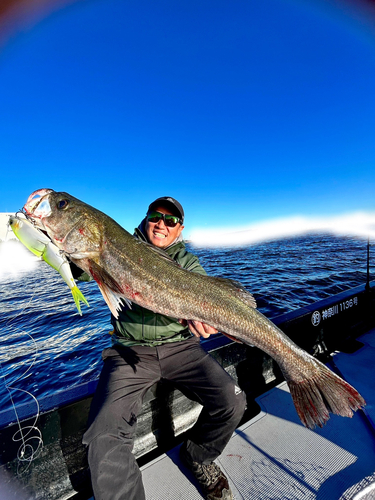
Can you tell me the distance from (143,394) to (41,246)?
7.05ft

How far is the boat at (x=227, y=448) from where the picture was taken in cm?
249

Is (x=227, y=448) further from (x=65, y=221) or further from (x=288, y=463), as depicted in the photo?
(x=65, y=221)

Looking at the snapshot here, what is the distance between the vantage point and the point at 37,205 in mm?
2926

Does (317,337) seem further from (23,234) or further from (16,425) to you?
(23,234)

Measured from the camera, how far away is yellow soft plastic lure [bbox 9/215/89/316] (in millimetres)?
2640

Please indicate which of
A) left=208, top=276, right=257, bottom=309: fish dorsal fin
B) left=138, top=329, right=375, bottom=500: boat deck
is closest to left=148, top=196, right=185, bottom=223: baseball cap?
left=208, top=276, right=257, bottom=309: fish dorsal fin

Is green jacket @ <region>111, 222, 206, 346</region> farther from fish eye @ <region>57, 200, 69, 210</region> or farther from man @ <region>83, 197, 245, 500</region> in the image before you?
fish eye @ <region>57, 200, 69, 210</region>

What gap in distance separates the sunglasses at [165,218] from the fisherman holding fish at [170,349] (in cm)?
90

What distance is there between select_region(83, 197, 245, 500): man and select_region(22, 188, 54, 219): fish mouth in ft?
5.33

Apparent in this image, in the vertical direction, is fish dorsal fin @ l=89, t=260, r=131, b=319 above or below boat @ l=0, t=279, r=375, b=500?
above

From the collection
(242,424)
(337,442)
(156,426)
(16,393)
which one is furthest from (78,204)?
(16,393)

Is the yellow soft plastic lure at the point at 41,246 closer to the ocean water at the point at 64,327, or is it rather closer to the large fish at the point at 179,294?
the large fish at the point at 179,294

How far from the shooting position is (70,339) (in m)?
8.72

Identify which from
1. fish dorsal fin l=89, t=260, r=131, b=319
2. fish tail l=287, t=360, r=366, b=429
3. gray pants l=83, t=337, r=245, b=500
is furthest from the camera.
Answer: fish dorsal fin l=89, t=260, r=131, b=319
